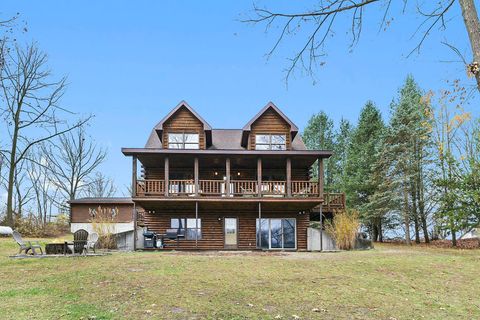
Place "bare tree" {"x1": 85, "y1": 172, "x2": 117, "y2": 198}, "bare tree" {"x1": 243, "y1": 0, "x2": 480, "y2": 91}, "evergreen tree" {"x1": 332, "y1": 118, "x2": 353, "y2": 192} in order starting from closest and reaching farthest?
"bare tree" {"x1": 243, "y1": 0, "x2": 480, "y2": 91}, "evergreen tree" {"x1": 332, "y1": 118, "x2": 353, "y2": 192}, "bare tree" {"x1": 85, "y1": 172, "x2": 117, "y2": 198}

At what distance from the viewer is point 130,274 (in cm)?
1265

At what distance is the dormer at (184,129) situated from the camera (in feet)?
86.4

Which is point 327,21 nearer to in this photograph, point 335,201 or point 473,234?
point 335,201

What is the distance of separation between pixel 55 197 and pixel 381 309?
5010 cm

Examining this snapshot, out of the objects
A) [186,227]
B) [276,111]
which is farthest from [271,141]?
[186,227]

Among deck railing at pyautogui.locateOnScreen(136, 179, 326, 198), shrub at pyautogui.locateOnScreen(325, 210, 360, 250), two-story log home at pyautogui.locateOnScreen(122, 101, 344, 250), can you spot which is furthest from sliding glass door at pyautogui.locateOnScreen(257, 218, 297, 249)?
shrub at pyautogui.locateOnScreen(325, 210, 360, 250)

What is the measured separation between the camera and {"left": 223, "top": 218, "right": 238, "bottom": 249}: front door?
87.0 feet

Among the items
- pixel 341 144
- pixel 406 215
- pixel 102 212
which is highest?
pixel 341 144

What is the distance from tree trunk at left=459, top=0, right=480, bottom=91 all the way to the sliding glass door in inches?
854

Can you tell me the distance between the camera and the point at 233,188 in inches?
1019

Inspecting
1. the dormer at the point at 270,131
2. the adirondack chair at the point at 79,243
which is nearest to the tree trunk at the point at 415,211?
the dormer at the point at 270,131

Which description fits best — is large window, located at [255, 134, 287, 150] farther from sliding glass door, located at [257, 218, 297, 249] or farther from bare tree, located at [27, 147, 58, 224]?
bare tree, located at [27, 147, 58, 224]

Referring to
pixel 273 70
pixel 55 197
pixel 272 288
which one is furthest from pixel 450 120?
pixel 55 197

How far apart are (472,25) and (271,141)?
70.0ft
